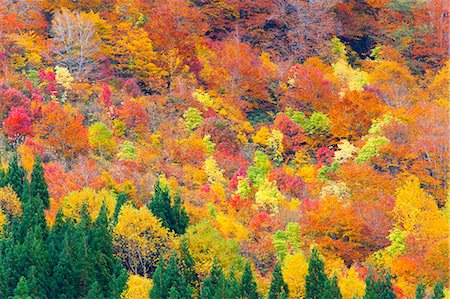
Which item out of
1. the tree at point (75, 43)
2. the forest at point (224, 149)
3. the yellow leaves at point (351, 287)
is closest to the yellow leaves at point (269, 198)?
the forest at point (224, 149)

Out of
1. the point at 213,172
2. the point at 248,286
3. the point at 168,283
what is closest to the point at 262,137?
the point at 213,172

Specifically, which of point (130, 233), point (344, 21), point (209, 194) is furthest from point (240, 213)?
point (344, 21)

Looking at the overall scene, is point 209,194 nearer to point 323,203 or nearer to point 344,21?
point 323,203

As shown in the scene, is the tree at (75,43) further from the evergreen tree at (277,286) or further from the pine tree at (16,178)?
the evergreen tree at (277,286)

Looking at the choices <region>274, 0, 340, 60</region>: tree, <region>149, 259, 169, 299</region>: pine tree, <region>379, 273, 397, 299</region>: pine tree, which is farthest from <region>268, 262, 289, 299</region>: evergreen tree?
<region>274, 0, 340, 60</region>: tree

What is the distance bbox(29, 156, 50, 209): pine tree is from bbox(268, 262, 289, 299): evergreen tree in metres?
13.1

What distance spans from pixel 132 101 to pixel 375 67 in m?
20.0

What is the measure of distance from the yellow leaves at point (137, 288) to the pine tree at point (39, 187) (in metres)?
8.10

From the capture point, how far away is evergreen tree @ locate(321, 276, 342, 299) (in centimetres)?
5853

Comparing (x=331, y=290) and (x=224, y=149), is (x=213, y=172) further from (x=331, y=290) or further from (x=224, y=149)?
(x=331, y=290)

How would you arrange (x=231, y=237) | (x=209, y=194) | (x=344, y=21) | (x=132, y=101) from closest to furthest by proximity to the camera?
(x=231, y=237)
(x=209, y=194)
(x=132, y=101)
(x=344, y=21)

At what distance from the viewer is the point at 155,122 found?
260 feet

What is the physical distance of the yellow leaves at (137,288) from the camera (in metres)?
57.7

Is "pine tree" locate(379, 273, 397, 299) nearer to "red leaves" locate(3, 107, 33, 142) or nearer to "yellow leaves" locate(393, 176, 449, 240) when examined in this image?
"yellow leaves" locate(393, 176, 449, 240)
